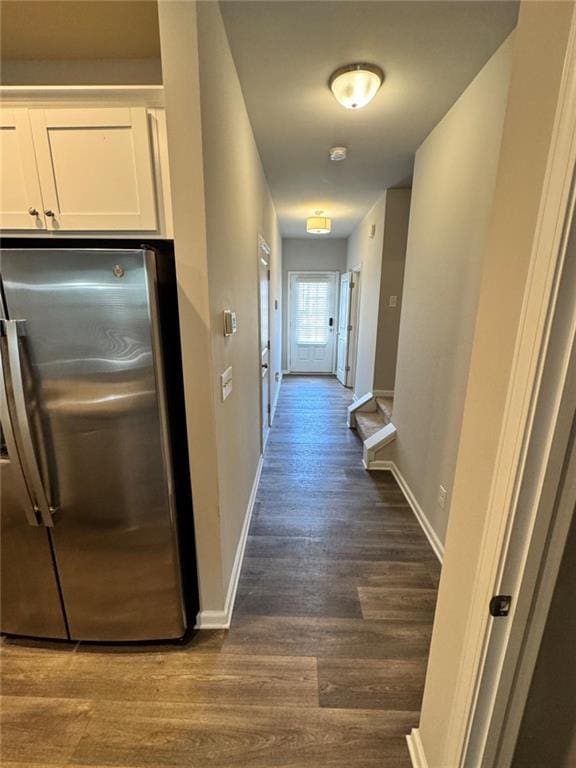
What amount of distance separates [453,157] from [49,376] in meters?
2.49

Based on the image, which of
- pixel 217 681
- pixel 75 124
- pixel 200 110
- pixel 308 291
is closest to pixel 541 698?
pixel 217 681

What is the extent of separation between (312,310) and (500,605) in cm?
627

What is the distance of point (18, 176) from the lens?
1.29 metres

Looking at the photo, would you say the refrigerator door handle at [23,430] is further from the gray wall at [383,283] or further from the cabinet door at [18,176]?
the gray wall at [383,283]

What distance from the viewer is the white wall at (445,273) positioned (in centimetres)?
169

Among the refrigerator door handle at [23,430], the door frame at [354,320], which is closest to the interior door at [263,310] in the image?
the door frame at [354,320]

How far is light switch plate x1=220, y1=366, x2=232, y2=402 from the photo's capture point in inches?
61.8

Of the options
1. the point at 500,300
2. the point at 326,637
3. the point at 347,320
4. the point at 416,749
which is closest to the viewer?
the point at 500,300

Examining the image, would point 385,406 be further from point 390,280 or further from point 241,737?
point 241,737

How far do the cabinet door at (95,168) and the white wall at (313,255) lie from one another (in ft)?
17.5

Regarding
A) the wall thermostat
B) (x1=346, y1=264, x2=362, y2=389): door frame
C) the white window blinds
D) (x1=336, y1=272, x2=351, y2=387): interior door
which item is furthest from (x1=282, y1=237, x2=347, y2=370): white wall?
the wall thermostat

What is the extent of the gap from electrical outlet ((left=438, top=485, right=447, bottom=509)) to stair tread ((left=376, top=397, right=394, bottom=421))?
1310mm

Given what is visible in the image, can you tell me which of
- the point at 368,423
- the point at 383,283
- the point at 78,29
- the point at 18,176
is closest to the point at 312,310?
the point at 383,283

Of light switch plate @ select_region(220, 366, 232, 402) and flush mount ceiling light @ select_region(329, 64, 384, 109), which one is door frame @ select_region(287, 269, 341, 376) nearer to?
flush mount ceiling light @ select_region(329, 64, 384, 109)
